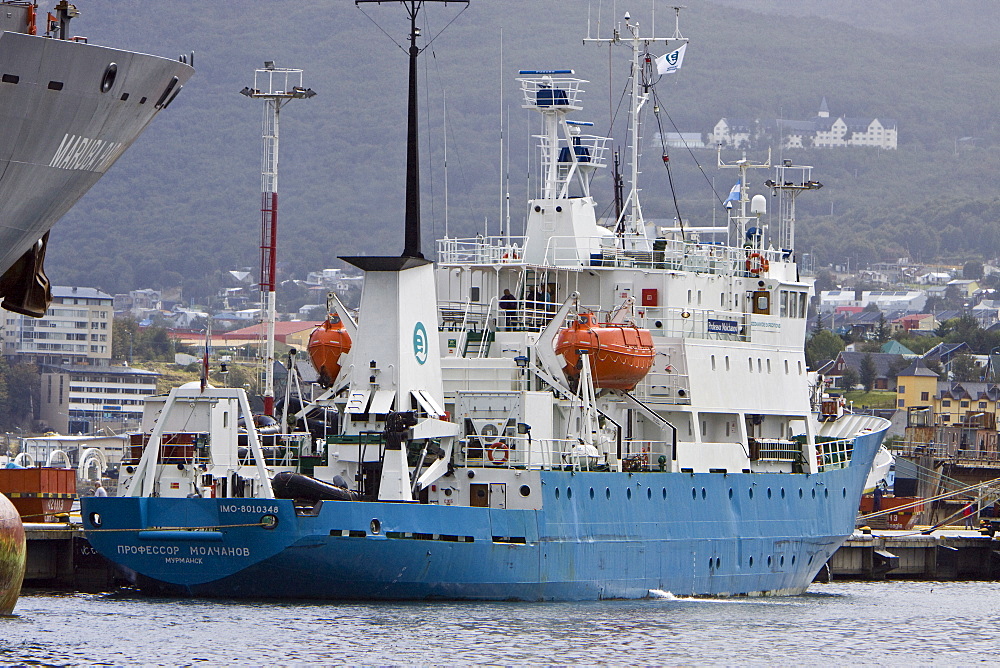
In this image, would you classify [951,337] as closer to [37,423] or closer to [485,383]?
[37,423]

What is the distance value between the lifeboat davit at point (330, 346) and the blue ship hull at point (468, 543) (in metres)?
5.70

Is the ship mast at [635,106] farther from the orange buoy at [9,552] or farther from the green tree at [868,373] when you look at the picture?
the green tree at [868,373]

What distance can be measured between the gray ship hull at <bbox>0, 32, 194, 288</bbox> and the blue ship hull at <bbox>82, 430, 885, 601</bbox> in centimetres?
577

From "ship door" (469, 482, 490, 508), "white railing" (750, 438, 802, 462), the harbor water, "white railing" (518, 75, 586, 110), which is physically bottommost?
the harbor water

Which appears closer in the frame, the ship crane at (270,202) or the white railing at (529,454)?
the white railing at (529,454)

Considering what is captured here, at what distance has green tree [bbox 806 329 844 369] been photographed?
12092 centimetres

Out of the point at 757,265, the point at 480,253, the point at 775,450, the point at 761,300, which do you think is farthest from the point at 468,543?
the point at 757,265

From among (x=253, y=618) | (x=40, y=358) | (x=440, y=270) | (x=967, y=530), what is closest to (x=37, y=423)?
(x=40, y=358)

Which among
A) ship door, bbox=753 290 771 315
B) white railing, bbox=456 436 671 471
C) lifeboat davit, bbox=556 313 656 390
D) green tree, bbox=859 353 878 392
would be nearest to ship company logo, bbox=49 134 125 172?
white railing, bbox=456 436 671 471

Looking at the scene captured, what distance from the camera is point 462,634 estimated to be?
1140 inches

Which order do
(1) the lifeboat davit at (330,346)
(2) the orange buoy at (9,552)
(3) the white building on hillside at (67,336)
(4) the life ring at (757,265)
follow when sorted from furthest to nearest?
(3) the white building on hillside at (67,336) < (4) the life ring at (757,265) < (1) the lifeboat davit at (330,346) < (2) the orange buoy at (9,552)

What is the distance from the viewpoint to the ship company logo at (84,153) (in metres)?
26.7

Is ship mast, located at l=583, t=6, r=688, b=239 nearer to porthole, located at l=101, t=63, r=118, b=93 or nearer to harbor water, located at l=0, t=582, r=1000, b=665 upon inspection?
harbor water, located at l=0, t=582, r=1000, b=665

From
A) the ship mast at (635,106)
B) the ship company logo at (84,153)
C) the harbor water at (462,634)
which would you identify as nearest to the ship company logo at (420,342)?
the harbor water at (462,634)
